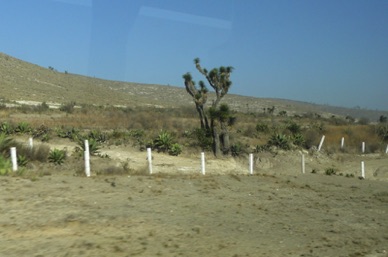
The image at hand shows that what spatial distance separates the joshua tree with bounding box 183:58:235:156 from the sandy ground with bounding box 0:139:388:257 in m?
11.3

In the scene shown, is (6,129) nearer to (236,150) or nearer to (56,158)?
(56,158)

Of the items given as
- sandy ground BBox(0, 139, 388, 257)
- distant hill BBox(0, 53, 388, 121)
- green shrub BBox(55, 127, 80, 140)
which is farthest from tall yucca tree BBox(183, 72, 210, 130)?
distant hill BBox(0, 53, 388, 121)

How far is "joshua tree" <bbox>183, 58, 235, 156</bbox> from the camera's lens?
1158 inches

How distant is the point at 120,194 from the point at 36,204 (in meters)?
2.50

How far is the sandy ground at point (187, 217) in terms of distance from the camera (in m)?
8.29

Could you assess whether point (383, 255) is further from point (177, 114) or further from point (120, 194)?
point (177, 114)

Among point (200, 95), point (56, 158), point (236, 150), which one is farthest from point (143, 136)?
point (56, 158)

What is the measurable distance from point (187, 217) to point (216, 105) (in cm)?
2181

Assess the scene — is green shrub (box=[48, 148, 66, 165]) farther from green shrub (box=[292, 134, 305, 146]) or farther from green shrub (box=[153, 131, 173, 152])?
green shrub (box=[292, 134, 305, 146])

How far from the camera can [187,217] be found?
1077cm

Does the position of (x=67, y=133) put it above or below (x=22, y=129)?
below

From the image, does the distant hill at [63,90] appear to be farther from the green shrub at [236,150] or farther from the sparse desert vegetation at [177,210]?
the sparse desert vegetation at [177,210]

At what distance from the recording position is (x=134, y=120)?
45.0m

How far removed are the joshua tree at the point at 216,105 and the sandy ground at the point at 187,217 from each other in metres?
11.3
